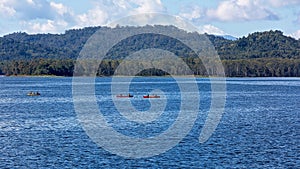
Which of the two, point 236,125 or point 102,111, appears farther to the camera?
point 102,111

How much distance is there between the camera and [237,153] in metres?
41.9

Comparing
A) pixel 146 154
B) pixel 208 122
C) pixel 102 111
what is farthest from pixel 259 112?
pixel 146 154

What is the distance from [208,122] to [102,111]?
57.3ft

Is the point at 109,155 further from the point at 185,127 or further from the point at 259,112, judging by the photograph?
the point at 259,112

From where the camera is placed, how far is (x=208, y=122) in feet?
201

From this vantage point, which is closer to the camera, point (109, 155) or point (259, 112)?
point (109, 155)

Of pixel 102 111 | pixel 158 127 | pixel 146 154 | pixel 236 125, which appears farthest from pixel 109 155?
pixel 102 111

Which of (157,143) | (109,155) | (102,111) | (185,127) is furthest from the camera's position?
(102,111)

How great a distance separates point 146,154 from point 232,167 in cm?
679

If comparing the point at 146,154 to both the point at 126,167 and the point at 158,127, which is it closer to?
the point at 126,167

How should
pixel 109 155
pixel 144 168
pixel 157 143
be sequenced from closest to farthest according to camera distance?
1. pixel 144 168
2. pixel 109 155
3. pixel 157 143

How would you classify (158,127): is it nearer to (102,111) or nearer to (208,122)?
(208,122)

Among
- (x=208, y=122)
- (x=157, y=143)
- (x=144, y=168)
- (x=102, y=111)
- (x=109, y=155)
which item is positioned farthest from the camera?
(x=102, y=111)

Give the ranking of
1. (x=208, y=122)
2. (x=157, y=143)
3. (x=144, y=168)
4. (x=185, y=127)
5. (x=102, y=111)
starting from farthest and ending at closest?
(x=102, y=111) < (x=208, y=122) < (x=185, y=127) < (x=157, y=143) < (x=144, y=168)
